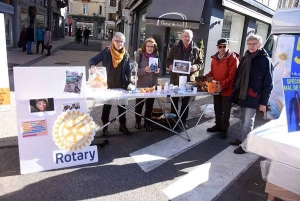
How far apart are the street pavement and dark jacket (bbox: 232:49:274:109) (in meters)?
0.94

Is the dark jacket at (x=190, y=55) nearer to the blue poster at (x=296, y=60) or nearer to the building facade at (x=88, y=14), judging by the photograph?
the blue poster at (x=296, y=60)

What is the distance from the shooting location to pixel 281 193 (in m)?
2.72

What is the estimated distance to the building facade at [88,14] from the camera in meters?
50.9

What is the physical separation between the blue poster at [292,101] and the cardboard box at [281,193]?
2.18 ft

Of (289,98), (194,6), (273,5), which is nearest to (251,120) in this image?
(289,98)

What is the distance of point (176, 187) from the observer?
10.1ft

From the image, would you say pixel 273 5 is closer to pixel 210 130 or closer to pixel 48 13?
pixel 210 130

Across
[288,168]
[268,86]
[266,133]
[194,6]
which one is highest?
[194,6]

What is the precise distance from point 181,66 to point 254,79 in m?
1.29

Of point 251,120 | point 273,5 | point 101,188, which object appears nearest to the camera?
point 101,188

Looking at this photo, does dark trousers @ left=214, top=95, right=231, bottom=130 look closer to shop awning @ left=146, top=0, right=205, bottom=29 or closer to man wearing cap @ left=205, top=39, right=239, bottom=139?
man wearing cap @ left=205, top=39, right=239, bottom=139

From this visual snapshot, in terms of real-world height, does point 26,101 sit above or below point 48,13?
below

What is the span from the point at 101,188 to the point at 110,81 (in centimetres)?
A: 185

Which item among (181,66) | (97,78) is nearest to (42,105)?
(97,78)
